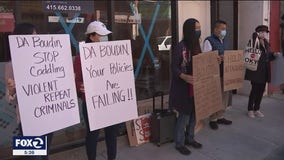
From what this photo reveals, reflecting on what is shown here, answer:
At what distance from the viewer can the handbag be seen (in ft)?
20.3

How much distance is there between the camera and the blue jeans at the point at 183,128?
4.82 meters

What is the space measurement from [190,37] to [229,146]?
1.75 metres

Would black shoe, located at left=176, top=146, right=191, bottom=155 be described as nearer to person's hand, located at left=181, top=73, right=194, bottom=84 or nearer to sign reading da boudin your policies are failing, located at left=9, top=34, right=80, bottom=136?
person's hand, located at left=181, top=73, right=194, bottom=84

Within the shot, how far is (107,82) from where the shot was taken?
3.79 meters

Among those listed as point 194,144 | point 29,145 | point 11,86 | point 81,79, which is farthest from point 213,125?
point 29,145

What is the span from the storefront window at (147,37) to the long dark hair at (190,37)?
1.78m

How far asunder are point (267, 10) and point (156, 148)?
4.76m

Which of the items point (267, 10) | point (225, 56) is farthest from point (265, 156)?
point (267, 10)

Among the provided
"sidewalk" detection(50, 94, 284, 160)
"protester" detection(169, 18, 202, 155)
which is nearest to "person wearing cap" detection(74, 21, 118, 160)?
"sidewalk" detection(50, 94, 284, 160)

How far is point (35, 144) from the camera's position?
7.30ft

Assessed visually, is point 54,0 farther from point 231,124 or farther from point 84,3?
point 231,124

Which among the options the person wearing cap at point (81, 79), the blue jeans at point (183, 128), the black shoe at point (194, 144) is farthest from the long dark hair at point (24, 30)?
the black shoe at point (194, 144)

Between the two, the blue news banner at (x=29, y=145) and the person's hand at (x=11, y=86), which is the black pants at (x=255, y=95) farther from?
the blue news banner at (x=29, y=145)

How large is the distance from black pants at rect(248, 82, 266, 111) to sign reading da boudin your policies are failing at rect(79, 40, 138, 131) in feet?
10.3
